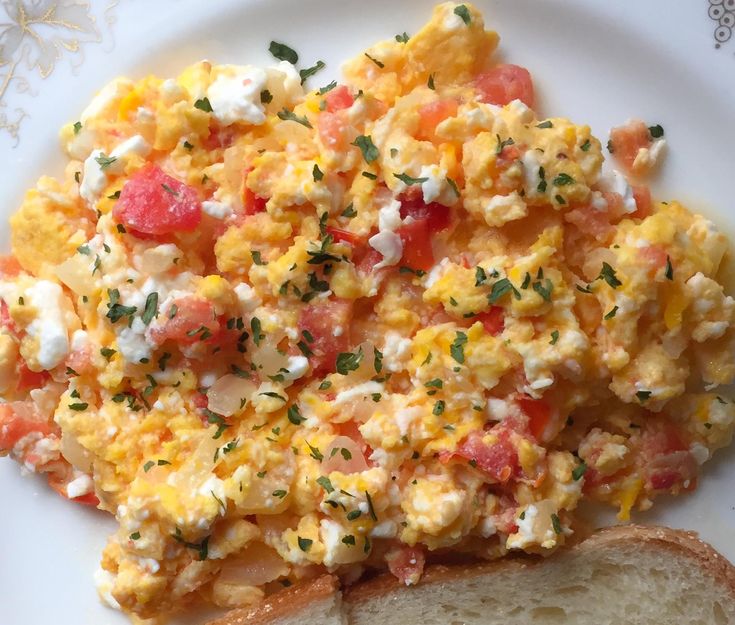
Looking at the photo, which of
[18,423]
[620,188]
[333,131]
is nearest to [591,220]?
[620,188]

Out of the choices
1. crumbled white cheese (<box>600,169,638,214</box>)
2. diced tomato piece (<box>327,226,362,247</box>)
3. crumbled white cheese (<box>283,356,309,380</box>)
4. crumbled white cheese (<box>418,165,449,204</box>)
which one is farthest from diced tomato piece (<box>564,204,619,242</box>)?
crumbled white cheese (<box>283,356,309,380</box>)

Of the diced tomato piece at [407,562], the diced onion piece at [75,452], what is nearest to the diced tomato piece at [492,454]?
the diced tomato piece at [407,562]

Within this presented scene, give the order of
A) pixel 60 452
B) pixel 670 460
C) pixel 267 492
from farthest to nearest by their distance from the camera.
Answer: pixel 60 452 < pixel 670 460 < pixel 267 492

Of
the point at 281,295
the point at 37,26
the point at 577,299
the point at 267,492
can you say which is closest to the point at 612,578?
the point at 577,299

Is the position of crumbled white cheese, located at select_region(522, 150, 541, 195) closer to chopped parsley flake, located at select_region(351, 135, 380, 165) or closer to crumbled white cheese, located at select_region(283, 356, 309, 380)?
chopped parsley flake, located at select_region(351, 135, 380, 165)

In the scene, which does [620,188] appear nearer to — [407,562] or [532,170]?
[532,170]

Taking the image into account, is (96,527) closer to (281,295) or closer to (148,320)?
(148,320)
